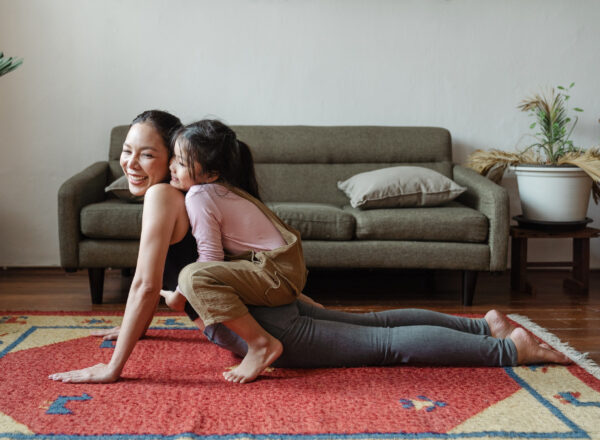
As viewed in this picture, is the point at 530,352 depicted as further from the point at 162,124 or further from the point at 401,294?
the point at 162,124

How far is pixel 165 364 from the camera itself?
5.87 feet

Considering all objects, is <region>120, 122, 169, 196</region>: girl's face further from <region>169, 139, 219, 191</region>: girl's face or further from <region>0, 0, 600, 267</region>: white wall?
<region>0, 0, 600, 267</region>: white wall

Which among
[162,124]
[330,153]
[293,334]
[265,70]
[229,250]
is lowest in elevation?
[293,334]

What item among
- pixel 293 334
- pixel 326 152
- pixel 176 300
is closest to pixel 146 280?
pixel 176 300

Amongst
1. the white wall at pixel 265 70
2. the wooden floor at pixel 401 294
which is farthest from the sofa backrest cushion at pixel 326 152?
the wooden floor at pixel 401 294

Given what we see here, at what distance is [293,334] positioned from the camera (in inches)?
66.3

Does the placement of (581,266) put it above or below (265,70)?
below

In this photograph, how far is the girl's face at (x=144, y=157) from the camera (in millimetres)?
1676

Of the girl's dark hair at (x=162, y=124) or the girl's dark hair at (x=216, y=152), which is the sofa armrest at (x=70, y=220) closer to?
the girl's dark hair at (x=162, y=124)

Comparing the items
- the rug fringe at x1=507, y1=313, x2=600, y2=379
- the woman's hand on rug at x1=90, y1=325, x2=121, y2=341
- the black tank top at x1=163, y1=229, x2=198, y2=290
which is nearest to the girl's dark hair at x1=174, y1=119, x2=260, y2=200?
the black tank top at x1=163, y1=229, x2=198, y2=290

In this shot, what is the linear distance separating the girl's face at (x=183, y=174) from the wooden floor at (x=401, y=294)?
1.08m

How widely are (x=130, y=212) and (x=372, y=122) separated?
154cm

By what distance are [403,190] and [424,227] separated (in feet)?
0.75

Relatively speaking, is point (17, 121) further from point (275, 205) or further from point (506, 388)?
point (506, 388)
